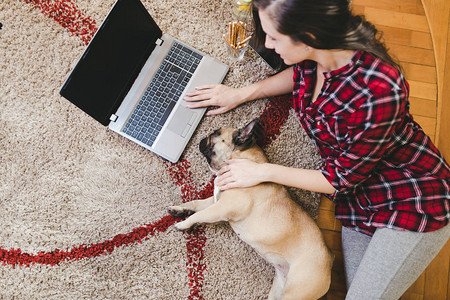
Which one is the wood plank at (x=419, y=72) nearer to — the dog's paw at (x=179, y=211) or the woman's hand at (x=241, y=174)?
the woman's hand at (x=241, y=174)

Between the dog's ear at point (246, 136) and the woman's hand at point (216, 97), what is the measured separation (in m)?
0.24

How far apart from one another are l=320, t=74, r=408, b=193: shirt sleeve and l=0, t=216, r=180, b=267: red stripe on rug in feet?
3.24

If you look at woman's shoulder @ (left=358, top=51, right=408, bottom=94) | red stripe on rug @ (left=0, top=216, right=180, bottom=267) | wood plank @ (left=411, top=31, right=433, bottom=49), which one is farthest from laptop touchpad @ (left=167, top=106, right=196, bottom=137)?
wood plank @ (left=411, top=31, right=433, bottom=49)

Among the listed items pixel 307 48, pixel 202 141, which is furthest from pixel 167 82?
pixel 307 48

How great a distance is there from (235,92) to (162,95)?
13.8 inches

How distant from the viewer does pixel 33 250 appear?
160cm

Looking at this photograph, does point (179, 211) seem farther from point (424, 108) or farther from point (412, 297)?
point (424, 108)

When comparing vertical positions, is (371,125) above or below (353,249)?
above

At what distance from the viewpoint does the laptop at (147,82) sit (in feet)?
4.46

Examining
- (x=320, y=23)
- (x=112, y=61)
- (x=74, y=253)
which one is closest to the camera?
(x=320, y=23)

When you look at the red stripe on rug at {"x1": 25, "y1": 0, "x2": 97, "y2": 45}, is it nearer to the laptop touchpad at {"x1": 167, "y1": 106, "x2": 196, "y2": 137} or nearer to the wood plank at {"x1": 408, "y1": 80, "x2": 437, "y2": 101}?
the laptop touchpad at {"x1": 167, "y1": 106, "x2": 196, "y2": 137}

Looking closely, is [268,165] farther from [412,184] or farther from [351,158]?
[412,184]

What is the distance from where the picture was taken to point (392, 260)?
125 centimetres

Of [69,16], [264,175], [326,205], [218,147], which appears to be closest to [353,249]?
[326,205]
